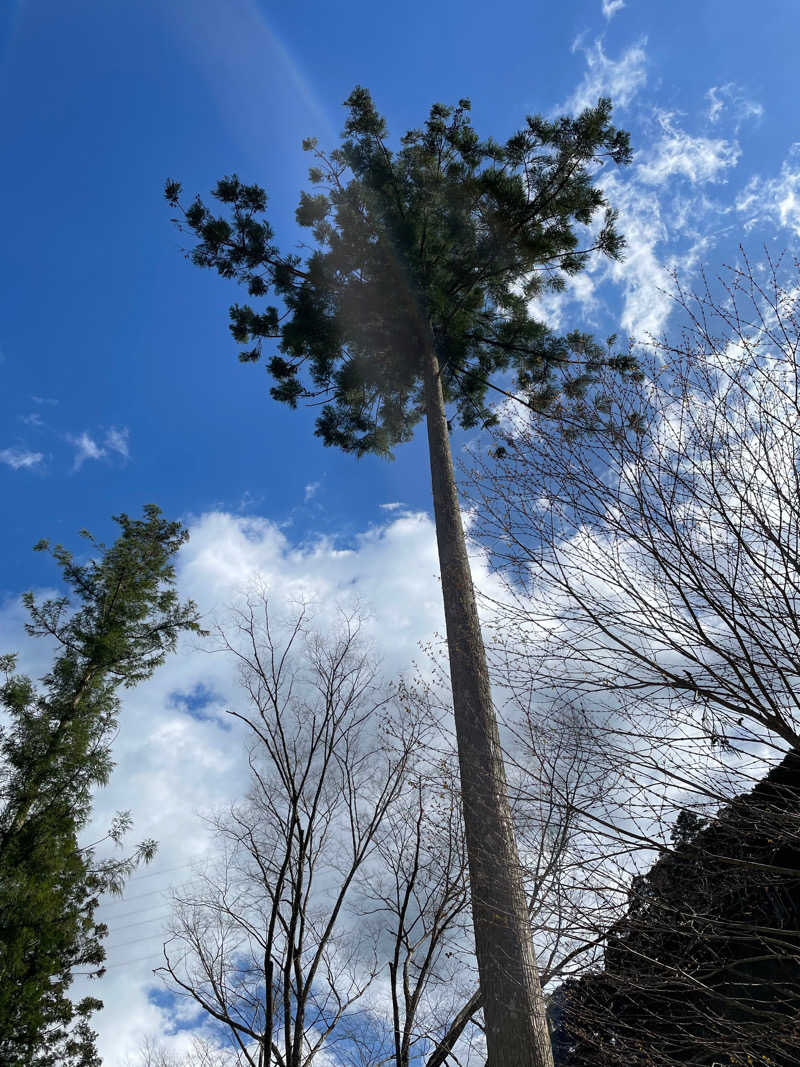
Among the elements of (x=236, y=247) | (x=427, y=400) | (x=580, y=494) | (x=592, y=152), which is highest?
(x=236, y=247)

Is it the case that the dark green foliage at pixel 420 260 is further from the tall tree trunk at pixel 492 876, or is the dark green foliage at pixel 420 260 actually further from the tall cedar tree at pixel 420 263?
the tall tree trunk at pixel 492 876

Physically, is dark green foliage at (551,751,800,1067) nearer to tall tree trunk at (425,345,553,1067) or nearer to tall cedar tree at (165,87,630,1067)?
tall tree trunk at (425,345,553,1067)

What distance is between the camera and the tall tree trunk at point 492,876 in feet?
12.8

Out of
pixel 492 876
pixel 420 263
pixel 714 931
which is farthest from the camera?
pixel 420 263

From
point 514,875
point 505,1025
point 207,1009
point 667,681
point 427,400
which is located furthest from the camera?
point 427,400

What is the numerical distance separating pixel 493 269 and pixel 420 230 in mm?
1326

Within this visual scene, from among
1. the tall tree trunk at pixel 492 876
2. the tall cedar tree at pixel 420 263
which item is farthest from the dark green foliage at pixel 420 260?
the tall tree trunk at pixel 492 876

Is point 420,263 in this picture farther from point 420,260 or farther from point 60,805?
point 60,805

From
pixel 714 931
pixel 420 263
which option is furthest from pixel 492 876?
pixel 420 263

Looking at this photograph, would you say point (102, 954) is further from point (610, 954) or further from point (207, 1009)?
point (610, 954)

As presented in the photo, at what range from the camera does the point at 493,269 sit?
32.8 ft

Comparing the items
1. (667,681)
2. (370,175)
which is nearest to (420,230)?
(370,175)

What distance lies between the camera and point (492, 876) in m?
4.28

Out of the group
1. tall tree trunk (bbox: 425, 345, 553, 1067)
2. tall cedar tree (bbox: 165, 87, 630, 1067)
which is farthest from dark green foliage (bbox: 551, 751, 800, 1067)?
tall cedar tree (bbox: 165, 87, 630, 1067)
